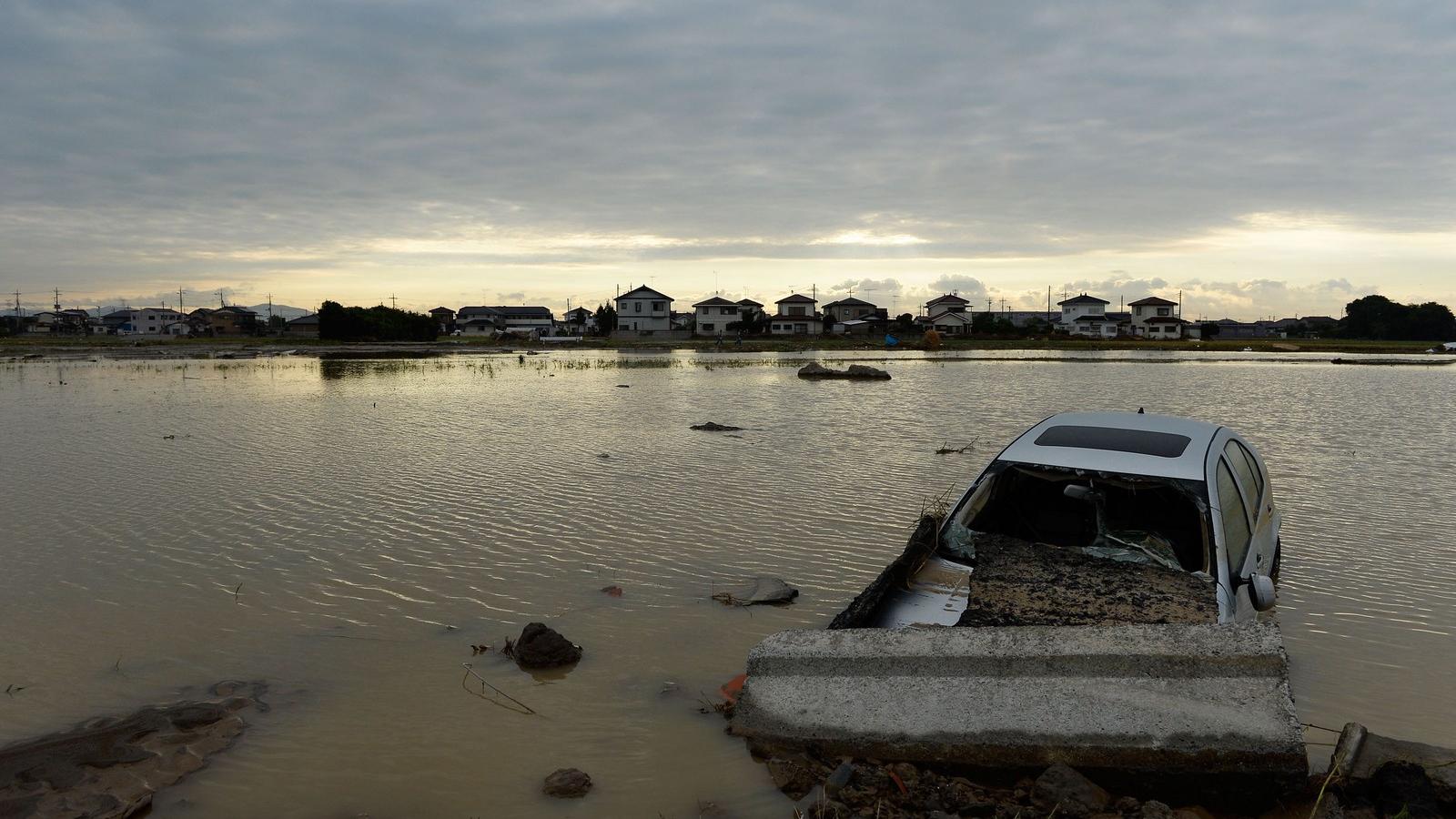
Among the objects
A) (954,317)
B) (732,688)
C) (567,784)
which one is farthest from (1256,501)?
(954,317)

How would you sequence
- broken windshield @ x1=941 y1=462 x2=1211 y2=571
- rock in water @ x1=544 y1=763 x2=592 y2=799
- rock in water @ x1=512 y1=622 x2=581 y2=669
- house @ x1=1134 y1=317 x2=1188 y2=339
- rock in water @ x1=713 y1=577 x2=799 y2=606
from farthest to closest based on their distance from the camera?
house @ x1=1134 y1=317 x2=1188 y2=339, rock in water @ x1=713 y1=577 x2=799 y2=606, broken windshield @ x1=941 y1=462 x2=1211 y2=571, rock in water @ x1=512 y1=622 x2=581 y2=669, rock in water @ x1=544 y1=763 x2=592 y2=799

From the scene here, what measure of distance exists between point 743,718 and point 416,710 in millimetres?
2071

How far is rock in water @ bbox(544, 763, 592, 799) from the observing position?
477 centimetres

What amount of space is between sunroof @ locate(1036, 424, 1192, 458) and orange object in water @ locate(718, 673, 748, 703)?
2.96m

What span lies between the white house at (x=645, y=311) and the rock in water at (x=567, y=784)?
108 meters

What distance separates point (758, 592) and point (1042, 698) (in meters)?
3.50

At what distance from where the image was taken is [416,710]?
576 centimetres

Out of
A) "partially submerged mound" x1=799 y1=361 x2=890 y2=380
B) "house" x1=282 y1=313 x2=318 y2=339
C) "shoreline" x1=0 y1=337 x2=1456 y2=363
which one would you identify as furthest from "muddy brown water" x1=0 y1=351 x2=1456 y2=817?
"house" x1=282 y1=313 x2=318 y2=339

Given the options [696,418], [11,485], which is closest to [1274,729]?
[11,485]

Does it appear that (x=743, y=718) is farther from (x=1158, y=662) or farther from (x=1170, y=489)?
(x=1170, y=489)

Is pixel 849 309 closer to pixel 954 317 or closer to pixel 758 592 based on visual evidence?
pixel 954 317

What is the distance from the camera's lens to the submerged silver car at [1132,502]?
6258mm

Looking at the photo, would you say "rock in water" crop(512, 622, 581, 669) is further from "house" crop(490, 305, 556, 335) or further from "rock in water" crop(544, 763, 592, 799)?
"house" crop(490, 305, 556, 335)

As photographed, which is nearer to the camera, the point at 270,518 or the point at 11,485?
the point at 270,518
